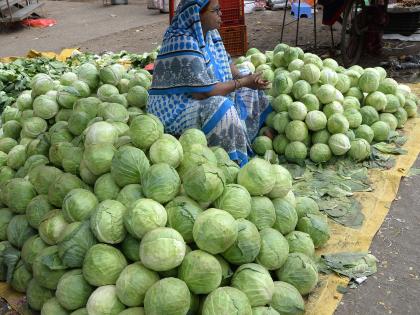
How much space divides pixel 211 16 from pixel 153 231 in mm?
2025

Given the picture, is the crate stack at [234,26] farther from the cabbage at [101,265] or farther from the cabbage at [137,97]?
the cabbage at [101,265]

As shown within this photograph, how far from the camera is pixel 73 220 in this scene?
2.41 metres

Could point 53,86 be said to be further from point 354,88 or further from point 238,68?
point 354,88

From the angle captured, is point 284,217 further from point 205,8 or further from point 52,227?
point 205,8

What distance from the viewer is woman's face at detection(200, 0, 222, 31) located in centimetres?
344

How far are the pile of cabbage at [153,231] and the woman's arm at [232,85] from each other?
0.73m

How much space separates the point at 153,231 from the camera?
6.97ft

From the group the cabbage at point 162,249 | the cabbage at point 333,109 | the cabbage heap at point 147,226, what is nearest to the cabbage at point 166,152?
the cabbage heap at point 147,226

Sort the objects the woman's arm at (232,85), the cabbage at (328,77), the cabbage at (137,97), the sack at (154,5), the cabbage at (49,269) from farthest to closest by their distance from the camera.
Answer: the sack at (154,5), the cabbage at (328,77), the cabbage at (137,97), the woman's arm at (232,85), the cabbage at (49,269)

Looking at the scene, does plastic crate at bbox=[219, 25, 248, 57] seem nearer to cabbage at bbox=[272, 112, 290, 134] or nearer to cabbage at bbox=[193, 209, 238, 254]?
cabbage at bbox=[272, 112, 290, 134]

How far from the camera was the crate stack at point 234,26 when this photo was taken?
299 inches

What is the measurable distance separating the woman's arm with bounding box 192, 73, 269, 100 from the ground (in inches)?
57.4

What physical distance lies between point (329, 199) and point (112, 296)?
6.57 ft

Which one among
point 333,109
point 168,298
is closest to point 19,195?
point 168,298
